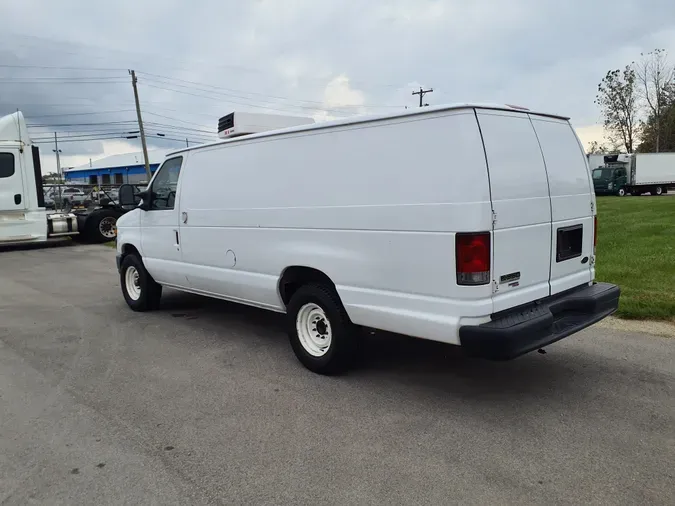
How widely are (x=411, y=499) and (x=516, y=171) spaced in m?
2.39

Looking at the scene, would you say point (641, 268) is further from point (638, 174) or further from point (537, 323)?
point (638, 174)

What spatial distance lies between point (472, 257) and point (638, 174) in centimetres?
4250

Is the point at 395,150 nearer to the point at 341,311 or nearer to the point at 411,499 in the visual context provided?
the point at 341,311

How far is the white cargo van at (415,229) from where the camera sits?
12.5ft

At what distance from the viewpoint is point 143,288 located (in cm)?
756

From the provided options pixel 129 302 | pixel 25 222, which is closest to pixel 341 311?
pixel 129 302

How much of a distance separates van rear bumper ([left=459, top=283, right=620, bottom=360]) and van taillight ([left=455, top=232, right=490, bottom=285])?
0.34 m

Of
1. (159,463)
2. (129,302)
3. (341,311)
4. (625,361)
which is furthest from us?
(129,302)

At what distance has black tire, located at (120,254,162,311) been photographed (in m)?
7.53

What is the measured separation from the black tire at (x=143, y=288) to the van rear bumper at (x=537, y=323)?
5.07 m

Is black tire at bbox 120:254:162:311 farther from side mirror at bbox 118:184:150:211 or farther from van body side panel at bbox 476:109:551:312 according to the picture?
van body side panel at bbox 476:109:551:312

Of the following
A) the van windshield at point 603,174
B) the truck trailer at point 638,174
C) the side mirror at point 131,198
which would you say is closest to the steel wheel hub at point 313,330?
the side mirror at point 131,198

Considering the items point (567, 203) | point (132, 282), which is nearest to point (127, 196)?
point (132, 282)

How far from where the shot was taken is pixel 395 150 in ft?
13.7
